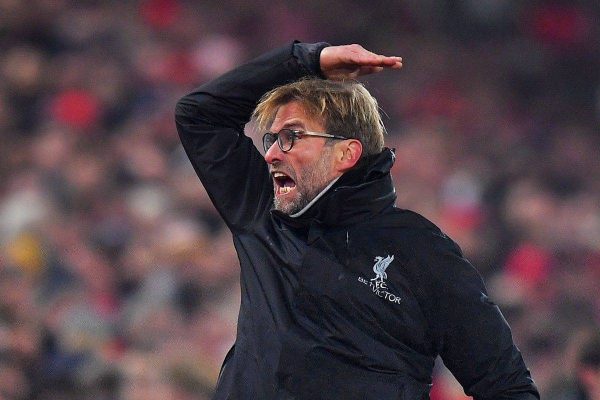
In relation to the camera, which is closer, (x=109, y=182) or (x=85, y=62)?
(x=109, y=182)

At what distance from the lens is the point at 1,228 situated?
6.65 m

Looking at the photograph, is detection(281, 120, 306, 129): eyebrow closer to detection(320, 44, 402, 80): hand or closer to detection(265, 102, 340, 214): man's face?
detection(265, 102, 340, 214): man's face

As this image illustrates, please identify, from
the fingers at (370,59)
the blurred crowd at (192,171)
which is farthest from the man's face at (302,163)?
the blurred crowd at (192,171)

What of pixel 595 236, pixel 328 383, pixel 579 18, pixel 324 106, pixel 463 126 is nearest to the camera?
pixel 328 383

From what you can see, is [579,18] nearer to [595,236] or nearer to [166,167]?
[595,236]

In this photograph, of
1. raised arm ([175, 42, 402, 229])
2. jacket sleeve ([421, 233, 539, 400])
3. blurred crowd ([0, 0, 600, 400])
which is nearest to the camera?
jacket sleeve ([421, 233, 539, 400])

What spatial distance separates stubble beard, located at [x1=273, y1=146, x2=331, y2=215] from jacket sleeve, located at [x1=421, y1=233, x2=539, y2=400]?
304 millimetres

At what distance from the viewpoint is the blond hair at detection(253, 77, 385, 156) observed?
287cm

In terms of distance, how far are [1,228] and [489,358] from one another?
14.7 feet

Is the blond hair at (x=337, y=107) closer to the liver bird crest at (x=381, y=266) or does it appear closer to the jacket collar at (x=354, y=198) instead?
the jacket collar at (x=354, y=198)

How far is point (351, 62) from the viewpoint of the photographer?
2732 mm

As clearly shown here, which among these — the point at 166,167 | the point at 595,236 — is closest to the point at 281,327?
the point at 595,236

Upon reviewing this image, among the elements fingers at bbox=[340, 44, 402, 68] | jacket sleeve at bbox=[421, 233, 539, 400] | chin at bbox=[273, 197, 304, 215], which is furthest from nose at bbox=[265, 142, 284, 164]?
jacket sleeve at bbox=[421, 233, 539, 400]

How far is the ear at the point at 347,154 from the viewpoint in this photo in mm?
2850
